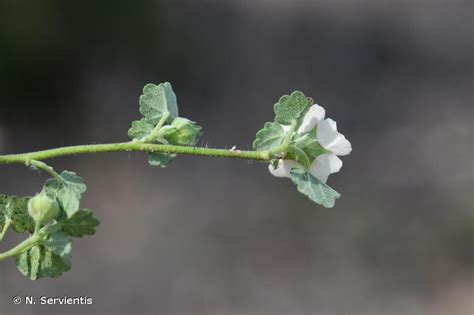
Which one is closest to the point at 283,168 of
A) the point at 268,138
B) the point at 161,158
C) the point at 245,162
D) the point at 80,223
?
the point at 268,138

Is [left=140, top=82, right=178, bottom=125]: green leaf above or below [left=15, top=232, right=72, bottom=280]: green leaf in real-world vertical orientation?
above

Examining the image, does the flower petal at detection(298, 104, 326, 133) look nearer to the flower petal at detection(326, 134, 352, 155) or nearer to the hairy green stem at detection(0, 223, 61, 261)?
the flower petal at detection(326, 134, 352, 155)

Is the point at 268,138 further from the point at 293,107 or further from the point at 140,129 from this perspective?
the point at 140,129

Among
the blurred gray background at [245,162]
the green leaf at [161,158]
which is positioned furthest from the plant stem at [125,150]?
the blurred gray background at [245,162]

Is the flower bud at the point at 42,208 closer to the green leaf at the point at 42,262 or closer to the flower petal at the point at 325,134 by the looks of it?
the green leaf at the point at 42,262

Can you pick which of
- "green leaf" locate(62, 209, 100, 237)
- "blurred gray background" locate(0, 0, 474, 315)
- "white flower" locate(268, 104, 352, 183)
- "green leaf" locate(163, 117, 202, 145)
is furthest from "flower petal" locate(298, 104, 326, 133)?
"blurred gray background" locate(0, 0, 474, 315)

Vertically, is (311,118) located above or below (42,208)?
above

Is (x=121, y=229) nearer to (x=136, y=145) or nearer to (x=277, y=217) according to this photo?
(x=277, y=217)
